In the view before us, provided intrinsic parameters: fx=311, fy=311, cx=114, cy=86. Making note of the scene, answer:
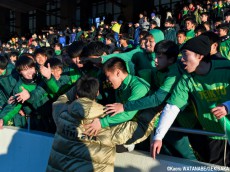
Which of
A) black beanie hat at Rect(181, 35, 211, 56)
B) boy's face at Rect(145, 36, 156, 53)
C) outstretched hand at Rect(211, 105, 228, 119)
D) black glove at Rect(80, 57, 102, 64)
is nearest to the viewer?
outstretched hand at Rect(211, 105, 228, 119)

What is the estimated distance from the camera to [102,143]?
287 centimetres

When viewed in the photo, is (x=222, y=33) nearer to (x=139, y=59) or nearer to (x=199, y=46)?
(x=139, y=59)

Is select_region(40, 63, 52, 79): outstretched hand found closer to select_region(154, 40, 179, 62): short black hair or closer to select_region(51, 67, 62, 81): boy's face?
select_region(51, 67, 62, 81): boy's face

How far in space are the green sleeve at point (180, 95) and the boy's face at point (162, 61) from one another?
0.42m

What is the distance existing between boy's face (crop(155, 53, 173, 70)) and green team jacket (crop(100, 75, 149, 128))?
0.33m

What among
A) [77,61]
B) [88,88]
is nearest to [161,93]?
[88,88]

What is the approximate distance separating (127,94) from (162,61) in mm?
542

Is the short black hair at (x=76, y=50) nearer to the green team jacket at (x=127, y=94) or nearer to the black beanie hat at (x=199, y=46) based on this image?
the green team jacket at (x=127, y=94)

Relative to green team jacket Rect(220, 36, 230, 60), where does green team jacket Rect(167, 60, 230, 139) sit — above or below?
below

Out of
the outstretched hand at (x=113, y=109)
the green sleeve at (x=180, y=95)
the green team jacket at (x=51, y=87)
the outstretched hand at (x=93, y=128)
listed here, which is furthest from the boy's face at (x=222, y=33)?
the outstretched hand at (x=93, y=128)

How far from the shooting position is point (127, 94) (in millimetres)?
3244

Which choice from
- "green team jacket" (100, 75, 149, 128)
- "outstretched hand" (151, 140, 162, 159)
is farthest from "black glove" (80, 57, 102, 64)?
"outstretched hand" (151, 140, 162, 159)

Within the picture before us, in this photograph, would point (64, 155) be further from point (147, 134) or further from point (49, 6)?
point (49, 6)

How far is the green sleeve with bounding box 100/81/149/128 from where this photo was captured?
2883mm
